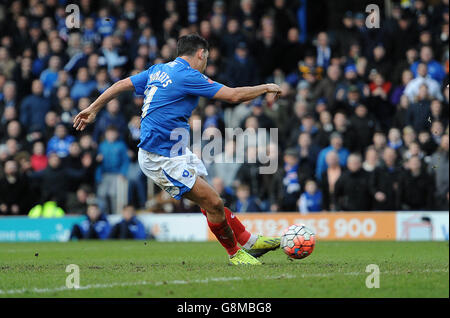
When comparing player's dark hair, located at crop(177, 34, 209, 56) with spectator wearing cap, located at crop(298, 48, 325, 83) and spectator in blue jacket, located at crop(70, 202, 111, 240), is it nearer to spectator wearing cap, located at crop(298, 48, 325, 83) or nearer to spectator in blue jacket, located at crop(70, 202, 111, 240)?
Result: spectator in blue jacket, located at crop(70, 202, 111, 240)

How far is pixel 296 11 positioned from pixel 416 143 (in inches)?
255

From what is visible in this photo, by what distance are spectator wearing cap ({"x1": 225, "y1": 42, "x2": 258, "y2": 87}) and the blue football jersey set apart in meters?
9.19

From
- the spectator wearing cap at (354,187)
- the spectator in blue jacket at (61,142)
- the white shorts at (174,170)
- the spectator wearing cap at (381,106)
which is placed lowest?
the spectator wearing cap at (354,187)

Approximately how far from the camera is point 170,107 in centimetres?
855

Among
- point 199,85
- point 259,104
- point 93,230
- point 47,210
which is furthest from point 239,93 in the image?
point 47,210

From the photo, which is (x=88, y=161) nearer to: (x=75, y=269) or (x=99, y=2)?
(x=99, y=2)

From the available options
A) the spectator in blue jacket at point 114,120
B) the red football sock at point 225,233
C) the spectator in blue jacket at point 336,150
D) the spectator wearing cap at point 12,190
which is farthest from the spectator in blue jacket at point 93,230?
the red football sock at point 225,233

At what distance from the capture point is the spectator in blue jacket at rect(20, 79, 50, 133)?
60.7 ft

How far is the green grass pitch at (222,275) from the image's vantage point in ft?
21.4

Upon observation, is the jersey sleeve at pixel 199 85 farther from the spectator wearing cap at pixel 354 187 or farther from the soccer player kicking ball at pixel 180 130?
the spectator wearing cap at pixel 354 187

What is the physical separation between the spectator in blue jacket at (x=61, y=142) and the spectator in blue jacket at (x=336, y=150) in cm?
523

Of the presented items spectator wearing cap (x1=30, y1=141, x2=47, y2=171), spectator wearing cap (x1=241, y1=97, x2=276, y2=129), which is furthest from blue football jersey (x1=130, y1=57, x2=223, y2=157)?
spectator wearing cap (x1=30, y1=141, x2=47, y2=171)
